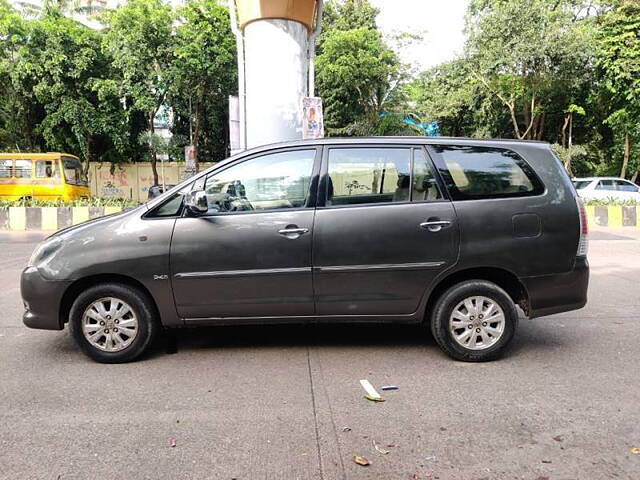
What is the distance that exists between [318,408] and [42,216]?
13.7 m

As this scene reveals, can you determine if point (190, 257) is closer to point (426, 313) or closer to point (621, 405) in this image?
point (426, 313)

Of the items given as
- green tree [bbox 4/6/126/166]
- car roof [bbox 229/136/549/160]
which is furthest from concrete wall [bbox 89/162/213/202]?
car roof [bbox 229/136/549/160]

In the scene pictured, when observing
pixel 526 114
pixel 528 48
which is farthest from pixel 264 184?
pixel 526 114

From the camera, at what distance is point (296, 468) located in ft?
9.05

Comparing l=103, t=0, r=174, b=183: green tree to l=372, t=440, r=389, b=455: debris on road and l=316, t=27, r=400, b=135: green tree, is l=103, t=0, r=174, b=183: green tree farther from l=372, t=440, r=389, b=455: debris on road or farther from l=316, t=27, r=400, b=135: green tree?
l=372, t=440, r=389, b=455: debris on road

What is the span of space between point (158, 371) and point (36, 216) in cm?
1255

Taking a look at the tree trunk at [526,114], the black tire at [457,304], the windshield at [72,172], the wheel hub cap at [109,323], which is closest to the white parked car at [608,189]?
the tree trunk at [526,114]

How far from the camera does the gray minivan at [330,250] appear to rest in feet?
13.6

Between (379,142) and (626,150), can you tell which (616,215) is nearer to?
(379,142)

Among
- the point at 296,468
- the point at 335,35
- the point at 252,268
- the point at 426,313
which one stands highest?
the point at 335,35

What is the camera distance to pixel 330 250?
4160mm

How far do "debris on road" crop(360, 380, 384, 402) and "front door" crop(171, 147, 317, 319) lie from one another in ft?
2.41

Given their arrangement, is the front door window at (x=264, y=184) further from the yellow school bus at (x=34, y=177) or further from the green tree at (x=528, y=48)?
the green tree at (x=528, y=48)

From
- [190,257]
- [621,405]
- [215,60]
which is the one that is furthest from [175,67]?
[621,405]
